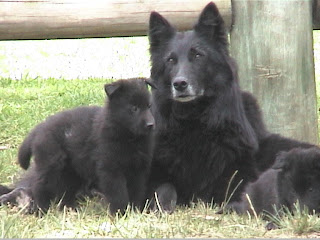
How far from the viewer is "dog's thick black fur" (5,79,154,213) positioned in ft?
18.2

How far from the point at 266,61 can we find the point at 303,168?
6.59ft

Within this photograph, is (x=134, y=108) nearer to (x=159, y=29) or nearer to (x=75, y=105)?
(x=159, y=29)

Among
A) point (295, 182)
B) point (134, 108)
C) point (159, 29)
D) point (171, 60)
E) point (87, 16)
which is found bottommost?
point (295, 182)

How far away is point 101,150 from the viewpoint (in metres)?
5.60

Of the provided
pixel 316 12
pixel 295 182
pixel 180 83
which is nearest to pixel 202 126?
pixel 180 83

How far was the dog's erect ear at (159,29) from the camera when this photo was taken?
632cm

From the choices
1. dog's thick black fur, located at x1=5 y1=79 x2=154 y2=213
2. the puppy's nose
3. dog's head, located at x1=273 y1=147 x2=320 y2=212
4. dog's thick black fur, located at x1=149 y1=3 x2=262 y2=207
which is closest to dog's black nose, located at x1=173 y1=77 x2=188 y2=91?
the puppy's nose

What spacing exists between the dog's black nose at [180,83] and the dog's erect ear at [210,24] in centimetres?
53

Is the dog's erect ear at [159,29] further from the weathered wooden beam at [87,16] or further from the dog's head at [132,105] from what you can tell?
the dog's head at [132,105]

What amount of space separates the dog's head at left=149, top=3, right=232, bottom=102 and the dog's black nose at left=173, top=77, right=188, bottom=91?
2 cm

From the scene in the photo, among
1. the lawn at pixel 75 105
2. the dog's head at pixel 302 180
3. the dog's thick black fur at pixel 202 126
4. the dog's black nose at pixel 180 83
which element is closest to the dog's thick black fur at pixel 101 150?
the lawn at pixel 75 105

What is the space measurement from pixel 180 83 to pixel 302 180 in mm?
1346

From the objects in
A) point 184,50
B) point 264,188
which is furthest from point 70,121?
point 264,188

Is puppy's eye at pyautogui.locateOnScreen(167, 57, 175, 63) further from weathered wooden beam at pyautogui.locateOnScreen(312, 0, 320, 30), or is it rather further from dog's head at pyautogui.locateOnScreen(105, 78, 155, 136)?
weathered wooden beam at pyautogui.locateOnScreen(312, 0, 320, 30)
